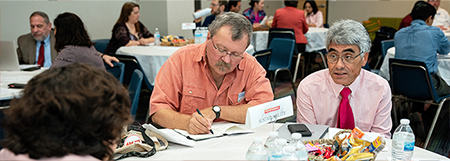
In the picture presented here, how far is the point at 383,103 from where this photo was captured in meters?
1.95

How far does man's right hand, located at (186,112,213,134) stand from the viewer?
1669 mm

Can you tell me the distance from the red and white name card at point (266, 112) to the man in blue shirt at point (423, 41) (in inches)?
113

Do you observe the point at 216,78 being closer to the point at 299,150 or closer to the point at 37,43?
the point at 299,150

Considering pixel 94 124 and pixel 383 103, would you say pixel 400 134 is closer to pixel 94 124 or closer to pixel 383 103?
pixel 383 103

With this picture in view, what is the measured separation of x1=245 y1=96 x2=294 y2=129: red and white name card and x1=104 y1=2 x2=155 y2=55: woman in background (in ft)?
12.0

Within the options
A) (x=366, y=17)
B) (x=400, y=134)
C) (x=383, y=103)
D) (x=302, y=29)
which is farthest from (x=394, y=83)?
(x=366, y=17)

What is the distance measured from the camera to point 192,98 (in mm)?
2055

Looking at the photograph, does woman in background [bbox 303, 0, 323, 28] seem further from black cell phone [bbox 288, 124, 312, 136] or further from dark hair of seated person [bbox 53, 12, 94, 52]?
black cell phone [bbox 288, 124, 312, 136]

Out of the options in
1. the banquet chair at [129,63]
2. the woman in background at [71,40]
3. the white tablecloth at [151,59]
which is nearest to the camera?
the woman in background at [71,40]

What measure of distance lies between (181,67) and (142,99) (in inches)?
124

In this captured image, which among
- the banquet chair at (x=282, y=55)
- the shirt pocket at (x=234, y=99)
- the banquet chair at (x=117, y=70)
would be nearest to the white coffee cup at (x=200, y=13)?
the banquet chair at (x=282, y=55)

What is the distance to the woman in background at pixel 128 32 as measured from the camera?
4859 millimetres

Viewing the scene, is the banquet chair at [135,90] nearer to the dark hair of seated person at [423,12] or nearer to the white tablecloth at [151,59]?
the white tablecloth at [151,59]

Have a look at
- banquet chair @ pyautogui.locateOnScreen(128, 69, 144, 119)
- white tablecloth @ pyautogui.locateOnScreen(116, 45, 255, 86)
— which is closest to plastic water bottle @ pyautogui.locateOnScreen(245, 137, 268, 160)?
banquet chair @ pyautogui.locateOnScreen(128, 69, 144, 119)
